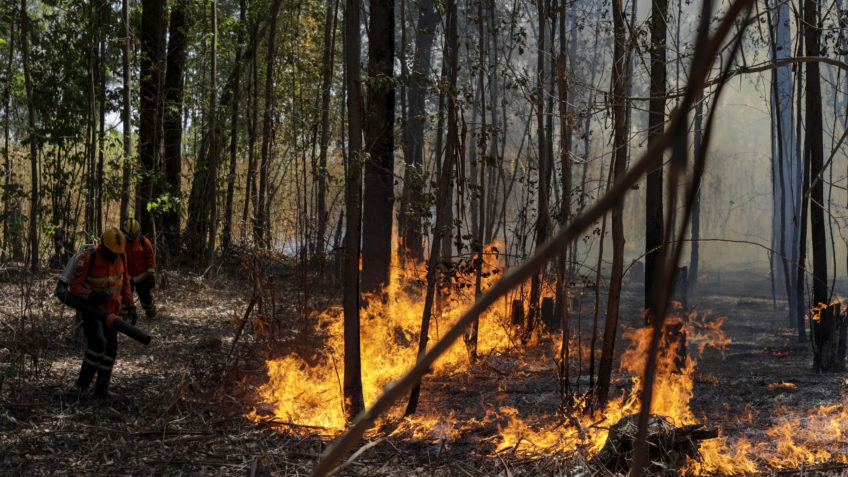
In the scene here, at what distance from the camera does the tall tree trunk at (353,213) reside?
5129mm

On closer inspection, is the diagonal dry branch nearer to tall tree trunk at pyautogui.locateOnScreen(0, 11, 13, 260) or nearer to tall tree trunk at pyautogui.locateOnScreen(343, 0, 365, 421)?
tall tree trunk at pyautogui.locateOnScreen(343, 0, 365, 421)

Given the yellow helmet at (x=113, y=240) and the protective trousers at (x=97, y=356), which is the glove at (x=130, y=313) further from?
the yellow helmet at (x=113, y=240)

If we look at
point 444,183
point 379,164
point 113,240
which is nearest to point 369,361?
point 379,164

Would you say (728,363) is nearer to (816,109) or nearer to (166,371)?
(816,109)

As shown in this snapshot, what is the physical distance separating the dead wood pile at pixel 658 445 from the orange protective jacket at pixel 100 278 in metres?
5.03

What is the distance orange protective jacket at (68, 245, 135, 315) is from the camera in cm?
640

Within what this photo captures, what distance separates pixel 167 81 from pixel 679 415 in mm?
11661

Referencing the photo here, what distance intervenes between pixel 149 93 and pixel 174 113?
27.9 inches

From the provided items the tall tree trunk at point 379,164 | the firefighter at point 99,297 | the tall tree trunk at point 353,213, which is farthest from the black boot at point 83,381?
the tall tree trunk at point 379,164

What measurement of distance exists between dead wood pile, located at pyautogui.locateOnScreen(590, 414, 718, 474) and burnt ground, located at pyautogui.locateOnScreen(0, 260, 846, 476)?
0.19 m

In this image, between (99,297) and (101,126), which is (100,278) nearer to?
(99,297)

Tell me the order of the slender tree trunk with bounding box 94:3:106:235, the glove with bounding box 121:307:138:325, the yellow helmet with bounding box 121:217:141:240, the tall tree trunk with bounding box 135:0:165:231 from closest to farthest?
1. the glove with bounding box 121:307:138:325
2. the yellow helmet with bounding box 121:217:141:240
3. the slender tree trunk with bounding box 94:3:106:235
4. the tall tree trunk with bounding box 135:0:165:231

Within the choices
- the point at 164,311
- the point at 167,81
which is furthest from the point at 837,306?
the point at 167,81

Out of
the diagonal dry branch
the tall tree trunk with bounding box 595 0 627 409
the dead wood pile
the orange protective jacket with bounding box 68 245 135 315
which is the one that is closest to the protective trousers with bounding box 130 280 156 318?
the orange protective jacket with bounding box 68 245 135 315
